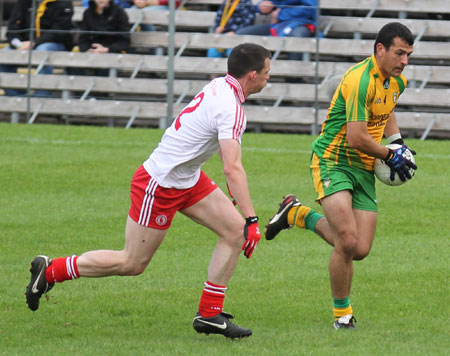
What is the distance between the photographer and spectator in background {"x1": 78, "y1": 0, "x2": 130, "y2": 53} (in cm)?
1812

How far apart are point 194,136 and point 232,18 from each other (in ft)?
Result: 40.4

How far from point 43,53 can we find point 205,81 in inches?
136

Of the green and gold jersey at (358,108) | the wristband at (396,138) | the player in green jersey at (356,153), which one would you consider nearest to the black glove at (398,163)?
the player in green jersey at (356,153)

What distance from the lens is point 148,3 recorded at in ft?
64.5

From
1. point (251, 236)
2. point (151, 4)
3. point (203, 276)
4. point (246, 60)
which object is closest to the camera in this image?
point (251, 236)

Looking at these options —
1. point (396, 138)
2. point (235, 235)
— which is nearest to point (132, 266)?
point (235, 235)

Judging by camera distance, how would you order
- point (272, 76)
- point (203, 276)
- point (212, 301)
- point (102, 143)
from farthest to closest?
point (272, 76), point (102, 143), point (203, 276), point (212, 301)

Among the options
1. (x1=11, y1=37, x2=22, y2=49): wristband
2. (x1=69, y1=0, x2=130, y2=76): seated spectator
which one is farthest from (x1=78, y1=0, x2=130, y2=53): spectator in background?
(x1=11, y1=37, x2=22, y2=49): wristband

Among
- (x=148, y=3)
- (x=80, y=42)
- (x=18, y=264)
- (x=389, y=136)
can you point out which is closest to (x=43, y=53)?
(x=80, y=42)

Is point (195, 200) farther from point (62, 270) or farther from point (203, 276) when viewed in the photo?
point (203, 276)

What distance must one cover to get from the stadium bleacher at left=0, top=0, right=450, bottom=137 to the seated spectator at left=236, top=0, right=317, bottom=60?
16cm

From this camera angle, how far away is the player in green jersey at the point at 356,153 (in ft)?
21.2

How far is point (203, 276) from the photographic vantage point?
27.5 feet

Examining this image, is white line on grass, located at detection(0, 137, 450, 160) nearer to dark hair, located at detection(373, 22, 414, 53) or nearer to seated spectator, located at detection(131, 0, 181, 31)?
seated spectator, located at detection(131, 0, 181, 31)
